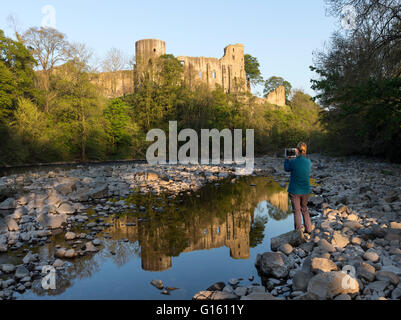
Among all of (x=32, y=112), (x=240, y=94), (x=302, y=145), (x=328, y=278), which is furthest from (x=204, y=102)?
(x=328, y=278)

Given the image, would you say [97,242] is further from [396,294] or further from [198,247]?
[396,294]

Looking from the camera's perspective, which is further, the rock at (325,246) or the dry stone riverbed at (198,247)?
the rock at (325,246)

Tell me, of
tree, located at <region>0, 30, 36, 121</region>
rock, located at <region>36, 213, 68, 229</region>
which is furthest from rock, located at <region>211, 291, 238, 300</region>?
tree, located at <region>0, 30, 36, 121</region>

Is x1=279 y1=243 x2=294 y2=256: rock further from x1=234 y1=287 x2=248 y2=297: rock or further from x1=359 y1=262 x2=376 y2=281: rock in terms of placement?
x1=234 y1=287 x2=248 y2=297: rock

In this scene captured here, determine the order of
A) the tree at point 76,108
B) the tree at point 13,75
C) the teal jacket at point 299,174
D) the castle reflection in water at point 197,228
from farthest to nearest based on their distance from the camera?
the tree at point 76,108
the tree at point 13,75
the castle reflection in water at point 197,228
the teal jacket at point 299,174

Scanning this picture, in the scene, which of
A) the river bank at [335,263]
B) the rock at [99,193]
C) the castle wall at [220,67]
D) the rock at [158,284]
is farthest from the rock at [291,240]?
the castle wall at [220,67]

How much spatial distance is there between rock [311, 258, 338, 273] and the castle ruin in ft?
95.8

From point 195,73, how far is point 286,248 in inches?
1577

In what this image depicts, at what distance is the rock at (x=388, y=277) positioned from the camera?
3.27 metres

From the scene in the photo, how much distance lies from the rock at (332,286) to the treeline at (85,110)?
66.0 ft

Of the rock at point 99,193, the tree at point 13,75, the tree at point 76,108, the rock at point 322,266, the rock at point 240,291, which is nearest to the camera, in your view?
the rock at point 240,291

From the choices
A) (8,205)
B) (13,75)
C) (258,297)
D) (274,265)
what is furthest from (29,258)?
(13,75)

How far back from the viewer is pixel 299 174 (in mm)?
5055

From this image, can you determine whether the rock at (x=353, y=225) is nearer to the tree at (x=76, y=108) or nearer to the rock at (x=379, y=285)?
the rock at (x=379, y=285)
